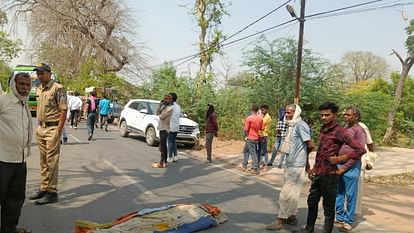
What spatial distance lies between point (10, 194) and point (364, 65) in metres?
57.1

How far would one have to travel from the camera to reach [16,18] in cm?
3195

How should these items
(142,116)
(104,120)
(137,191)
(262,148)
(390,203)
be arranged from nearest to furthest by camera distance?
1. (137,191)
2. (390,203)
3. (262,148)
4. (142,116)
5. (104,120)

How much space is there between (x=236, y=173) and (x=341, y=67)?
8955mm

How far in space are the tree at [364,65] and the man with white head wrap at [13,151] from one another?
55.0m

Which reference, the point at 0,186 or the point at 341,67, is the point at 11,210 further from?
the point at 341,67

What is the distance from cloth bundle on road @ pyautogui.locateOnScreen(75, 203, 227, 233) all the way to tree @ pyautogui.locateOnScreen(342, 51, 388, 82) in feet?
176

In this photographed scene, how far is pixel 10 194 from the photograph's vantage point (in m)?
4.81

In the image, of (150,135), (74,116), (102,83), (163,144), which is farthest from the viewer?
(102,83)

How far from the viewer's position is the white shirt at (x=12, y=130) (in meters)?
4.76

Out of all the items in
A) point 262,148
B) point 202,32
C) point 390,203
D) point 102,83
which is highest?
point 202,32

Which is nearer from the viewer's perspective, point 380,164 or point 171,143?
point 171,143

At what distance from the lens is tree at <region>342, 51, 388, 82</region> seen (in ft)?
183

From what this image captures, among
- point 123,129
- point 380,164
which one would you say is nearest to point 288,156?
point 380,164

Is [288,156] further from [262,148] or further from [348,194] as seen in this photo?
[262,148]
